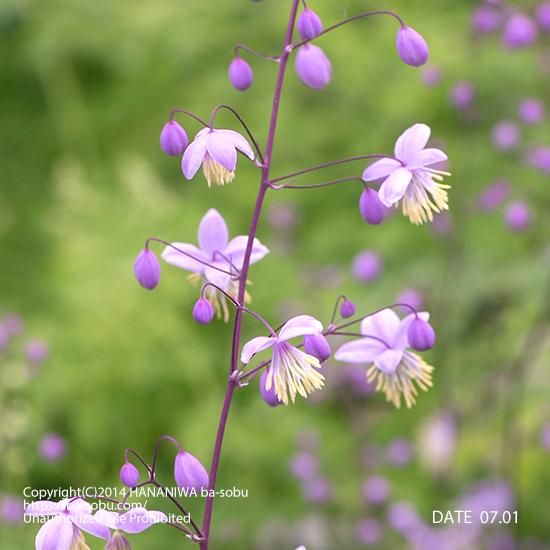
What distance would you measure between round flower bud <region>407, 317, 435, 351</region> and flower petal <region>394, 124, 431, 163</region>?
0.72 feet

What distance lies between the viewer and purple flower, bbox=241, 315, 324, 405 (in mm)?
1236

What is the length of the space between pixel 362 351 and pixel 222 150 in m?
0.36

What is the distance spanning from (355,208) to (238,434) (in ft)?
3.97

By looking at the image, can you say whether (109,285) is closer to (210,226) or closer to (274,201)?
(274,201)

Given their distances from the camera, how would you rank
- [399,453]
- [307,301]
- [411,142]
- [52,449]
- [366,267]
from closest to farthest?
[411,142] < [366,267] < [52,449] < [399,453] < [307,301]

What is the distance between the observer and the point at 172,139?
1.34m

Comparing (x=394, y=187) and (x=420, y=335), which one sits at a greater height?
(x=394, y=187)

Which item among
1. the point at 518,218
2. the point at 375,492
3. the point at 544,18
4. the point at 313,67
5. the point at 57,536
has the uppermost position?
the point at 544,18

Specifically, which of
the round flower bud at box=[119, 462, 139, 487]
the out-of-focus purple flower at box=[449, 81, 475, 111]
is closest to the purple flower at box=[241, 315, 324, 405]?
the round flower bud at box=[119, 462, 139, 487]

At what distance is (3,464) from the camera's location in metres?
3.13

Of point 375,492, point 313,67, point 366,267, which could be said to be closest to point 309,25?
point 313,67

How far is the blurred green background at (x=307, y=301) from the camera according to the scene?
3090 millimetres

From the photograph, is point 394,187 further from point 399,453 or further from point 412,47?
point 399,453

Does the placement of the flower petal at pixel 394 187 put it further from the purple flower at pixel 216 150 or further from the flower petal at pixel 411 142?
the purple flower at pixel 216 150
